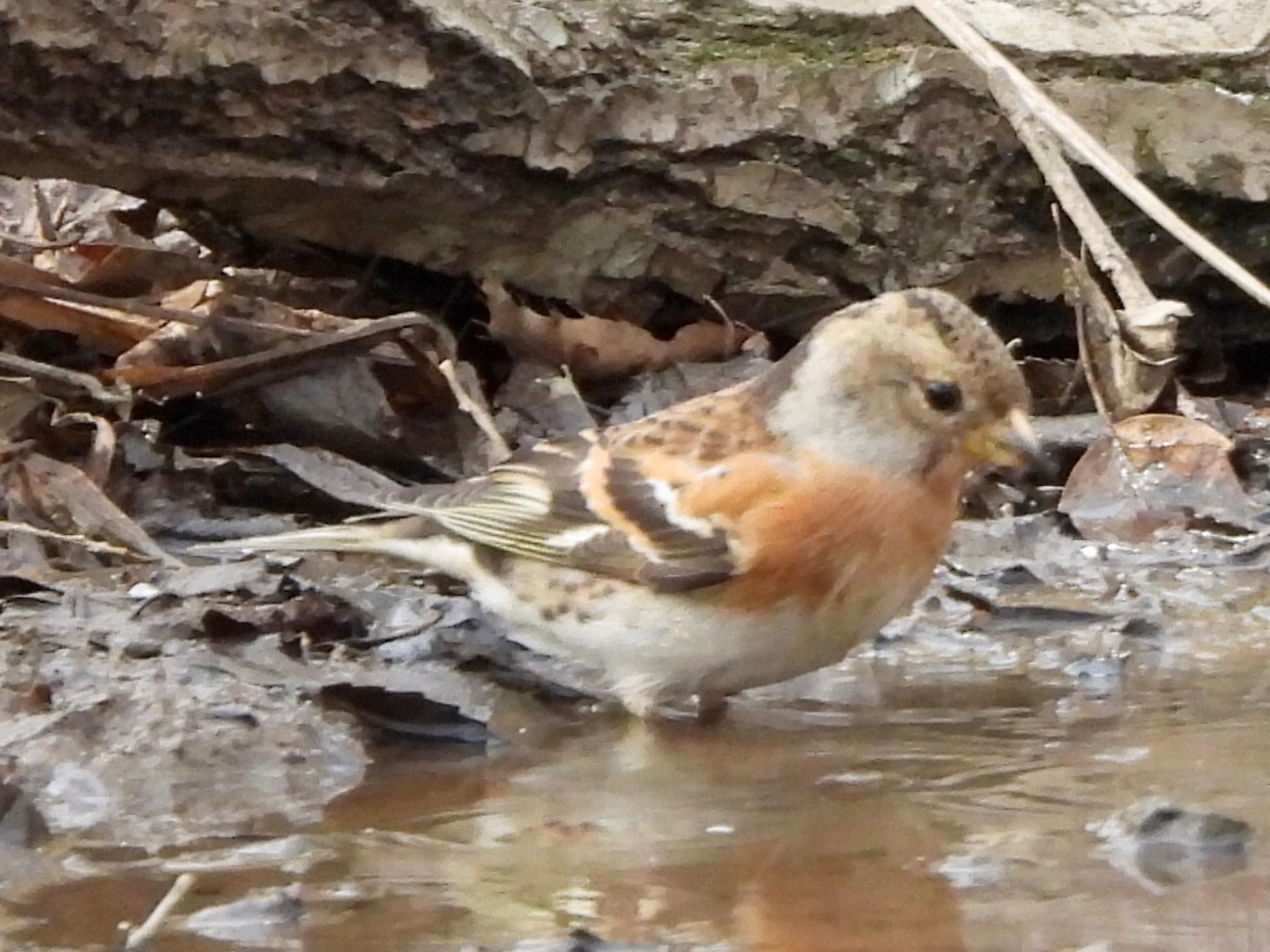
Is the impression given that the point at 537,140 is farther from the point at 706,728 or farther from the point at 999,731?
the point at 999,731

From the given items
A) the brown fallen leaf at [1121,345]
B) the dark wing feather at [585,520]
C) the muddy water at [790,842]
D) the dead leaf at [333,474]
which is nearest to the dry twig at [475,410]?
the dead leaf at [333,474]

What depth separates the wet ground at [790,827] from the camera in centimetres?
249

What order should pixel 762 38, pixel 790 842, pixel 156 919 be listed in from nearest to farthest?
pixel 156 919, pixel 790 842, pixel 762 38

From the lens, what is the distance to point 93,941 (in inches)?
97.3

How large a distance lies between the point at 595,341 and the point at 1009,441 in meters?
1.93

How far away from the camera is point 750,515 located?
13.4ft

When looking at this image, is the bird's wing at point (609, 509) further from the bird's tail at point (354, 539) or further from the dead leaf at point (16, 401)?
the dead leaf at point (16, 401)

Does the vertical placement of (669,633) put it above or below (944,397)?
below

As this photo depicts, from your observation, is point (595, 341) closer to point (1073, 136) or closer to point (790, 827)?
point (1073, 136)

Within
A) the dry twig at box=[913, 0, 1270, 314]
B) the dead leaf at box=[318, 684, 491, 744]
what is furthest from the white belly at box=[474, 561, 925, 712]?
the dry twig at box=[913, 0, 1270, 314]

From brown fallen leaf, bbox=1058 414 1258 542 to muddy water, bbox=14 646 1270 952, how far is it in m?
1.31

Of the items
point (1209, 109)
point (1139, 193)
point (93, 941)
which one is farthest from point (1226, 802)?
point (1209, 109)

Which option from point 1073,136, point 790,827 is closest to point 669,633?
point 790,827

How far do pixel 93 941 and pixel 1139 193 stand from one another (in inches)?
123
